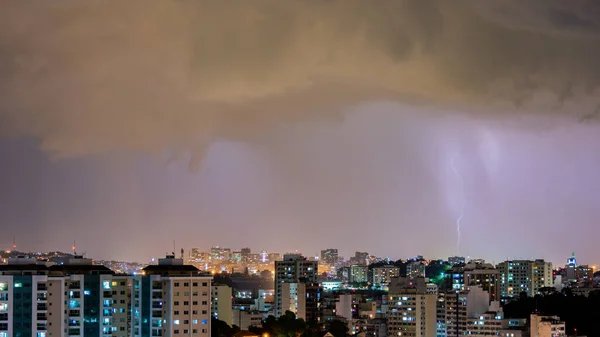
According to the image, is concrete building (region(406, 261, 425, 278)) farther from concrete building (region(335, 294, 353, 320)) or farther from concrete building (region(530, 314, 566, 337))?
concrete building (region(530, 314, 566, 337))

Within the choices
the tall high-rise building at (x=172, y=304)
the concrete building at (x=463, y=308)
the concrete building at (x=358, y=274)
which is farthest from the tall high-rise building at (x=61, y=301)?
the concrete building at (x=358, y=274)

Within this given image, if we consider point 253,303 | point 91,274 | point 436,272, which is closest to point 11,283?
point 91,274

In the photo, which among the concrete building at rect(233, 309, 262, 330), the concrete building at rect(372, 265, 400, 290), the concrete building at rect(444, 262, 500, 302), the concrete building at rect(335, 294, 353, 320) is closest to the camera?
the concrete building at rect(233, 309, 262, 330)

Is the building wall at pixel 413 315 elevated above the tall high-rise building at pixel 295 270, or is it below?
below

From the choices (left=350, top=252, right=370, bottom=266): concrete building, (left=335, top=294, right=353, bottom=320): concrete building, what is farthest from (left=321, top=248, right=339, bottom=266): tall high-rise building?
(left=335, top=294, right=353, bottom=320): concrete building

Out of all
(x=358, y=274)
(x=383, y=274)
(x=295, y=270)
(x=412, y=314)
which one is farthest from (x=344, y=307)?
(x=358, y=274)

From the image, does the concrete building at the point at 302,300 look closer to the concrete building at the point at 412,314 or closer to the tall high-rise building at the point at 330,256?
the concrete building at the point at 412,314
